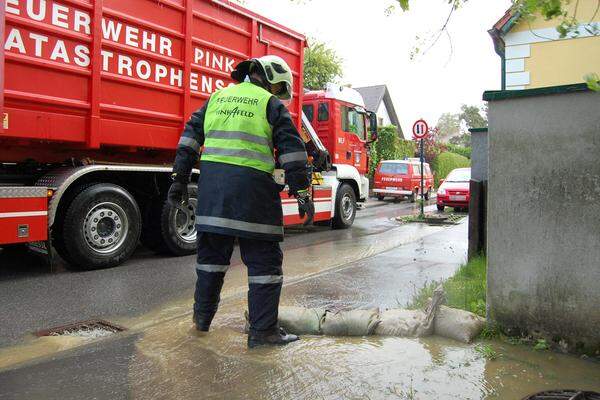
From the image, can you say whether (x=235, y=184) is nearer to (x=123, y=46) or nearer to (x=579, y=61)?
(x=123, y=46)

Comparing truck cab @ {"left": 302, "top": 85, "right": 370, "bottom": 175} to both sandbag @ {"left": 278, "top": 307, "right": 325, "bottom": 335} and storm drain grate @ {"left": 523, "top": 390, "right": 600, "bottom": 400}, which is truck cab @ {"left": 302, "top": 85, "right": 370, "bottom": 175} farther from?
storm drain grate @ {"left": 523, "top": 390, "right": 600, "bottom": 400}

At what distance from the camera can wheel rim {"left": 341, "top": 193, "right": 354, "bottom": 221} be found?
35.0ft

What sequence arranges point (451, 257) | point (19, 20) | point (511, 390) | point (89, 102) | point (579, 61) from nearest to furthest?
1. point (511, 390)
2. point (19, 20)
3. point (89, 102)
4. point (451, 257)
5. point (579, 61)

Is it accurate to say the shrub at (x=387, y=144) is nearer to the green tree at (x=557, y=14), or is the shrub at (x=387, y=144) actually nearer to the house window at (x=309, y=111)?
the house window at (x=309, y=111)

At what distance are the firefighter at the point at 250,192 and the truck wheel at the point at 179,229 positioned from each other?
11.1ft

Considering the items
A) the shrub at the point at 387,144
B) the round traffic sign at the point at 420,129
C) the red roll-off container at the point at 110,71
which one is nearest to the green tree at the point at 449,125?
the shrub at the point at 387,144

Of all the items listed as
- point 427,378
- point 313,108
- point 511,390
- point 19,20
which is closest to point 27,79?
point 19,20

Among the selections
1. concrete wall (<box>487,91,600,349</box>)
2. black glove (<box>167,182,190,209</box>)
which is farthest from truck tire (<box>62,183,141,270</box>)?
concrete wall (<box>487,91,600,349</box>)

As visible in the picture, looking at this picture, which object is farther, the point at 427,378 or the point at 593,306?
the point at 593,306

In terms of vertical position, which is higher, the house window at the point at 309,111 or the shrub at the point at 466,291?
the house window at the point at 309,111

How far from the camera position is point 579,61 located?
1139 cm

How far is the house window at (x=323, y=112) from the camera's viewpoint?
10445 millimetres

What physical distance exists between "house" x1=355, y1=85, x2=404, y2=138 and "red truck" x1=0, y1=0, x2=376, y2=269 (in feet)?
108

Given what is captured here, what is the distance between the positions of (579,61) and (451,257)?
7073mm
